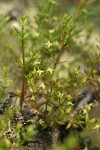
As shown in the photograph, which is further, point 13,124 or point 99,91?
point 99,91

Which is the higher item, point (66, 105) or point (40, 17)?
point (40, 17)

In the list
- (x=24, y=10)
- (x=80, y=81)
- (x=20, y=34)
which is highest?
(x=24, y=10)

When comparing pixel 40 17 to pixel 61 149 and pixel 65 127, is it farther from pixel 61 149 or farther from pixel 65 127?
pixel 61 149

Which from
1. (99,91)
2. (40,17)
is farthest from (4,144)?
(40,17)

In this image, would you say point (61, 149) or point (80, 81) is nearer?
point (61, 149)

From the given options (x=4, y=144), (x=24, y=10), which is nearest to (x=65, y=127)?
(x=4, y=144)

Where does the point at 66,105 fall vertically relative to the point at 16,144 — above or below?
above

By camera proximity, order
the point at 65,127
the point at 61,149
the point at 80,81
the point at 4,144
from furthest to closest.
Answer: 1. the point at 65,127
2. the point at 80,81
3. the point at 61,149
4. the point at 4,144

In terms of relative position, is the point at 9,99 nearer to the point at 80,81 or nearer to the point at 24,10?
the point at 80,81

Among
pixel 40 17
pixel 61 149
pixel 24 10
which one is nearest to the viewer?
pixel 61 149
